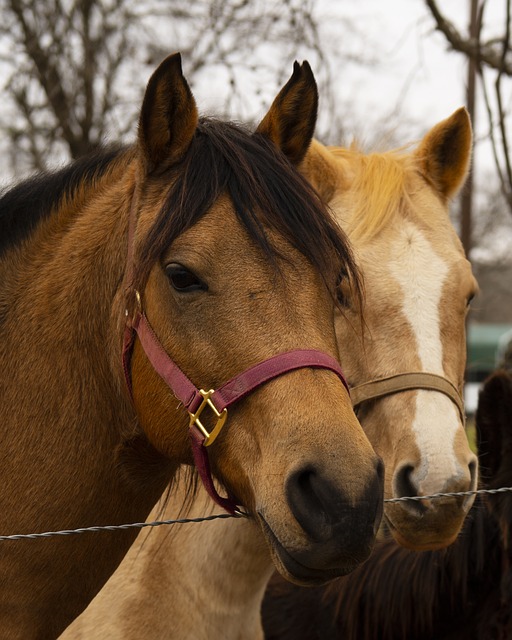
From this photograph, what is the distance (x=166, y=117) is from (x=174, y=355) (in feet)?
2.32

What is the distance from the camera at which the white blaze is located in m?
2.54

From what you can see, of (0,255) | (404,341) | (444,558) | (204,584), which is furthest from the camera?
(444,558)

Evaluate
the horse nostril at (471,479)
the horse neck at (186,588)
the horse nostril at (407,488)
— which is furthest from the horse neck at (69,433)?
the horse nostril at (471,479)

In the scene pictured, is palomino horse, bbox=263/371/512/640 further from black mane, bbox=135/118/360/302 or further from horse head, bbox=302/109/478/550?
black mane, bbox=135/118/360/302

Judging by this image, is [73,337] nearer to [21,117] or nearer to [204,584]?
[204,584]

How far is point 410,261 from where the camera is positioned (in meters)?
3.03

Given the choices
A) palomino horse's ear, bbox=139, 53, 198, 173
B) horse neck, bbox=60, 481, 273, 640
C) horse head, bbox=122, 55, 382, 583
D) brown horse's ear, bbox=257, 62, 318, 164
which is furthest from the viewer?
horse neck, bbox=60, 481, 273, 640

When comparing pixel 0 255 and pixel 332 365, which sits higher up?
pixel 0 255

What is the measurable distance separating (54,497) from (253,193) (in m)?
1.06

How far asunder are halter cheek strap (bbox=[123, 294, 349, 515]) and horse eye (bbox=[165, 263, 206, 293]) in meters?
0.15

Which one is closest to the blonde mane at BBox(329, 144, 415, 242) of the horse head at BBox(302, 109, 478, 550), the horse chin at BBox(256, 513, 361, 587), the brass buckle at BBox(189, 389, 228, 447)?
the horse head at BBox(302, 109, 478, 550)

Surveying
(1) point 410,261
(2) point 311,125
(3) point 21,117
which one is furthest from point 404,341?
(3) point 21,117

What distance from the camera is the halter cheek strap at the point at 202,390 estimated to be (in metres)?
2.01

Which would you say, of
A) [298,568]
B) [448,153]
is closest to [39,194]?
[298,568]
